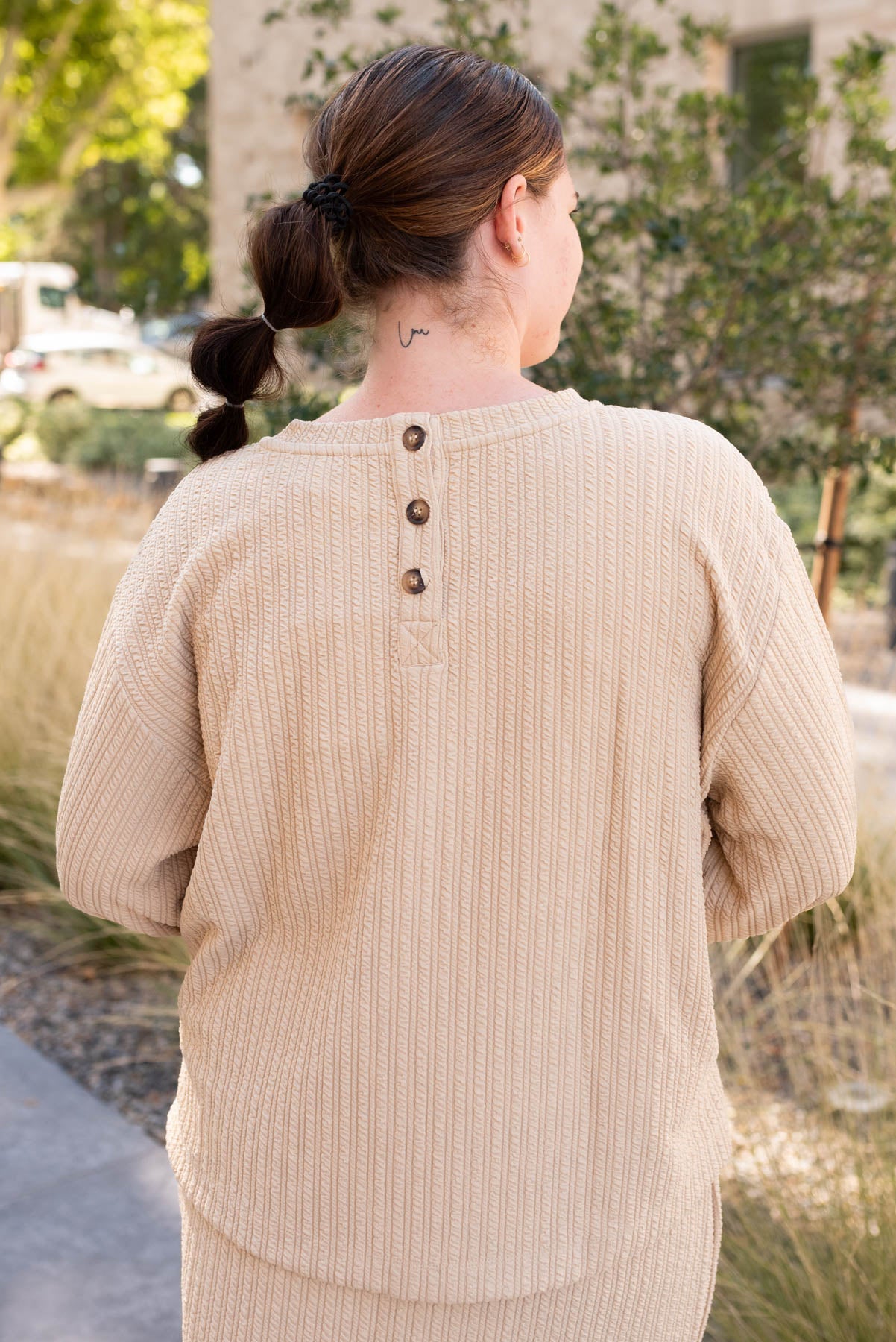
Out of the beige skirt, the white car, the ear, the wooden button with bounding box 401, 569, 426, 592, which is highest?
the ear

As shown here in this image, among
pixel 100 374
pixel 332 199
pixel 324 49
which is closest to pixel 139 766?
pixel 332 199

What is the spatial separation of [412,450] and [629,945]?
1.60 feet

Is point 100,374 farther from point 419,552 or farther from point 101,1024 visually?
point 419,552

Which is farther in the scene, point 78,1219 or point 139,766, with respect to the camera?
point 78,1219

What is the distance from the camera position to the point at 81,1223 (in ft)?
9.41

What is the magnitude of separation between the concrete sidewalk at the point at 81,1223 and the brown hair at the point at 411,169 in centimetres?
205

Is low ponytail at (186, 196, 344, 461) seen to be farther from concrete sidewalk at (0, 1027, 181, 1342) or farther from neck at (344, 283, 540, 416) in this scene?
concrete sidewalk at (0, 1027, 181, 1342)

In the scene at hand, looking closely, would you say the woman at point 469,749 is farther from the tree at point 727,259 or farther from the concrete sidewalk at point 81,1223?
the tree at point 727,259

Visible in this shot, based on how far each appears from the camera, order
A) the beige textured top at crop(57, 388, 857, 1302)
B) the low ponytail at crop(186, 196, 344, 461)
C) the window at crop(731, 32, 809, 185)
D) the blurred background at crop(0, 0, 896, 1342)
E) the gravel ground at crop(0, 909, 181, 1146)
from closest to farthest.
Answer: the beige textured top at crop(57, 388, 857, 1302), the low ponytail at crop(186, 196, 344, 461), the blurred background at crop(0, 0, 896, 1342), the gravel ground at crop(0, 909, 181, 1146), the window at crop(731, 32, 809, 185)

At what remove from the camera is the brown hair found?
121 cm

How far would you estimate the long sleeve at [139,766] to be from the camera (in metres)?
1.34

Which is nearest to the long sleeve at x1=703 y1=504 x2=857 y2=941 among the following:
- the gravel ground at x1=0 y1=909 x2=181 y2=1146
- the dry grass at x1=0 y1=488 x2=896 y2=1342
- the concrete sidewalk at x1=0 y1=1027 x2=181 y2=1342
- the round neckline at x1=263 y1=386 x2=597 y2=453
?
the round neckline at x1=263 y1=386 x2=597 y2=453

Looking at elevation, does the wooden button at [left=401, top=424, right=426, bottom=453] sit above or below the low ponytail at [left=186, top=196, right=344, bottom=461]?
below

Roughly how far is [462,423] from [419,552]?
0.12 meters
